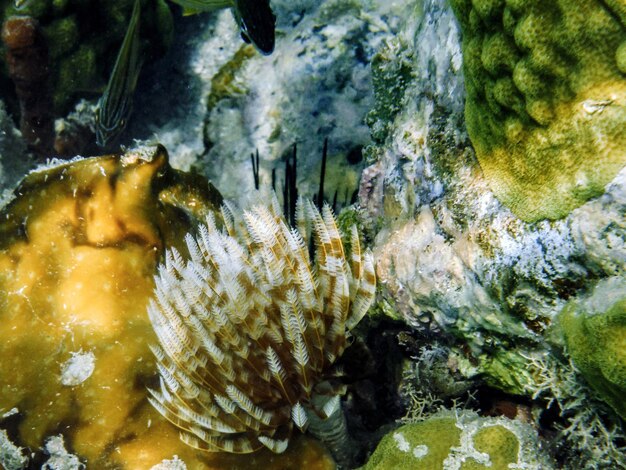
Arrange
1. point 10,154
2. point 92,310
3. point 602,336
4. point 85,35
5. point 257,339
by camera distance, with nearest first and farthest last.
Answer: point 602,336 < point 257,339 < point 92,310 < point 85,35 < point 10,154

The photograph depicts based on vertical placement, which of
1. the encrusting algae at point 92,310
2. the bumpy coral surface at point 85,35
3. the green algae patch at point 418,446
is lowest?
the green algae patch at point 418,446

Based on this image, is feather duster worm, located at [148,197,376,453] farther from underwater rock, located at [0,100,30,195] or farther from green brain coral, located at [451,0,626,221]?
underwater rock, located at [0,100,30,195]

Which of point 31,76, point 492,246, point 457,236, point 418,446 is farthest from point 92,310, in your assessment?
point 31,76

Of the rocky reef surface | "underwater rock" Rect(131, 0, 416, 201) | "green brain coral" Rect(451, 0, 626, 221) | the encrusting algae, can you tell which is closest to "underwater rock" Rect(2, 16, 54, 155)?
"underwater rock" Rect(131, 0, 416, 201)

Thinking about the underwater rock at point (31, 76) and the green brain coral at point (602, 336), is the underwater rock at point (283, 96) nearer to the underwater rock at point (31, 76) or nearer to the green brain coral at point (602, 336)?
the underwater rock at point (31, 76)

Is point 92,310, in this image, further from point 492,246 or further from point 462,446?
point 492,246

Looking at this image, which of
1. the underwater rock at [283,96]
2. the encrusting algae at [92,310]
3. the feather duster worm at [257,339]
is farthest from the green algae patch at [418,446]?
the underwater rock at [283,96]
